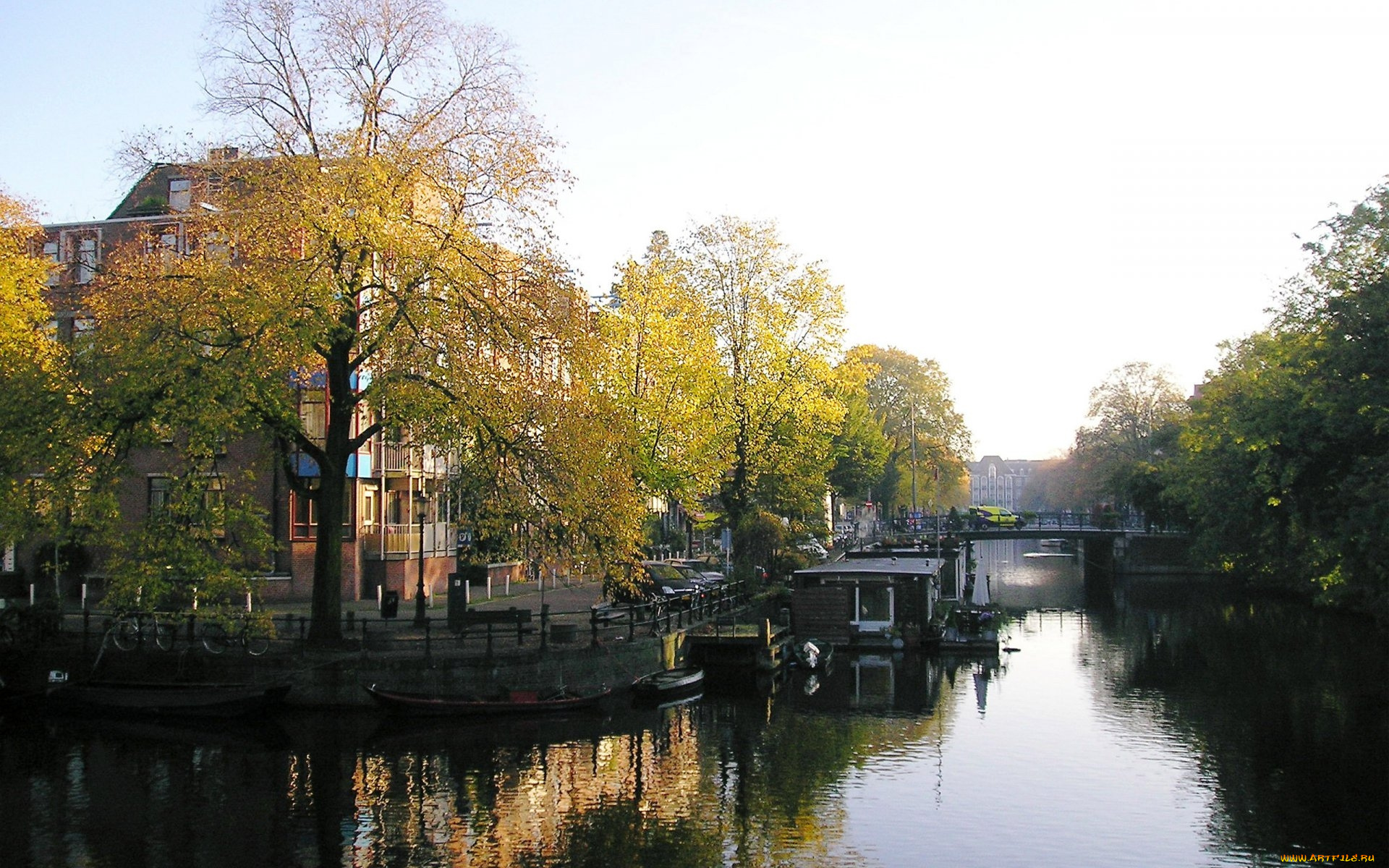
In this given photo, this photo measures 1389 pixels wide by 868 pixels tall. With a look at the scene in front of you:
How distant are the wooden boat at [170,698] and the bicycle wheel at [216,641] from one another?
104 cm

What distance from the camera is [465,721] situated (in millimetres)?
26844

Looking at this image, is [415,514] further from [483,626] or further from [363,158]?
[363,158]

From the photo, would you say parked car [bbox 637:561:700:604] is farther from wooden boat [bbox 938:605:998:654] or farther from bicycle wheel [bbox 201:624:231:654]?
bicycle wheel [bbox 201:624:231:654]

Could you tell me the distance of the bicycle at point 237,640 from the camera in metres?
28.1

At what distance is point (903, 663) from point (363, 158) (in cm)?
2442

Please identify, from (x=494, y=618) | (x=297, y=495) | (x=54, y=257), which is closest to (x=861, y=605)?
(x=494, y=618)

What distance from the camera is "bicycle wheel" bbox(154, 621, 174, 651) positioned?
28891 millimetres

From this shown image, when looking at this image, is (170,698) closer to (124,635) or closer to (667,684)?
(124,635)

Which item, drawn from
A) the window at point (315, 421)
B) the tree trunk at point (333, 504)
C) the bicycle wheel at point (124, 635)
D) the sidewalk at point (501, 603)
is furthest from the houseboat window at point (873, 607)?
the bicycle wheel at point (124, 635)

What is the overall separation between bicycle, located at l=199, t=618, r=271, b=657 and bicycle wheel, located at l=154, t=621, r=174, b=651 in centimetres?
76

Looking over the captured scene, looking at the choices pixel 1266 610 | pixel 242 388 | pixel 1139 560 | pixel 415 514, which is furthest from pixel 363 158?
pixel 1139 560

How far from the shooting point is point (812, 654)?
37.0 meters

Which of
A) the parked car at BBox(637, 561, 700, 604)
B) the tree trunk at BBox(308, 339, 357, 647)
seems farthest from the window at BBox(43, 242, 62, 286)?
the parked car at BBox(637, 561, 700, 604)

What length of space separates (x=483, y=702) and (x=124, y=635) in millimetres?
10329
